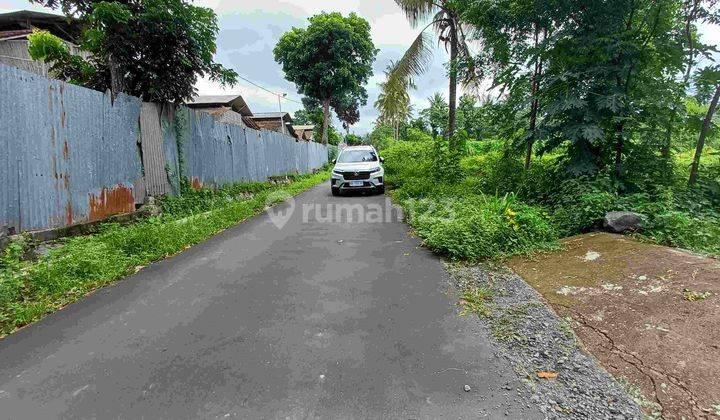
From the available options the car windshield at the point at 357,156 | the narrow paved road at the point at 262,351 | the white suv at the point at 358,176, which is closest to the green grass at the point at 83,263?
the narrow paved road at the point at 262,351

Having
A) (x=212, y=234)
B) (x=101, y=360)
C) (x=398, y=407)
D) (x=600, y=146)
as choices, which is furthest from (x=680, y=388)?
(x=212, y=234)

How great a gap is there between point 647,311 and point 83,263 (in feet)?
19.1

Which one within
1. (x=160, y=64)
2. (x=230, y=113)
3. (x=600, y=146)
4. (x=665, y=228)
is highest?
(x=230, y=113)

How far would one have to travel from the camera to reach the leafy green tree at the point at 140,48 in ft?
21.3

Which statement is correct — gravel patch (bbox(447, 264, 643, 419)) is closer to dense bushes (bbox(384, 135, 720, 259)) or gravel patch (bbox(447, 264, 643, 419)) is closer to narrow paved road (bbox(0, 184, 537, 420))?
narrow paved road (bbox(0, 184, 537, 420))

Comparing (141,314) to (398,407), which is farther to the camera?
(141,314)

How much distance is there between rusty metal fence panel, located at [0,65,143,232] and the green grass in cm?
54

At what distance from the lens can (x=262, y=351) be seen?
2.62 meters

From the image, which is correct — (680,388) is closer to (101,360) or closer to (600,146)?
(101,360)

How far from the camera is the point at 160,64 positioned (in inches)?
282

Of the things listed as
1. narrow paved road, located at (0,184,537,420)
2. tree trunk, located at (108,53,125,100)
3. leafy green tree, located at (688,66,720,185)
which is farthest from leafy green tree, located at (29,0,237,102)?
leafy green tree, located at (688,66,720,185)

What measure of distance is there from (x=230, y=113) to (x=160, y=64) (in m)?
16.5

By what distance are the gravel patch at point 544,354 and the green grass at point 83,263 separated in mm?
4045

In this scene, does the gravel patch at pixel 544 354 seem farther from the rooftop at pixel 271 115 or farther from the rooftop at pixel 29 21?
the rooftop at pixel 271 115
